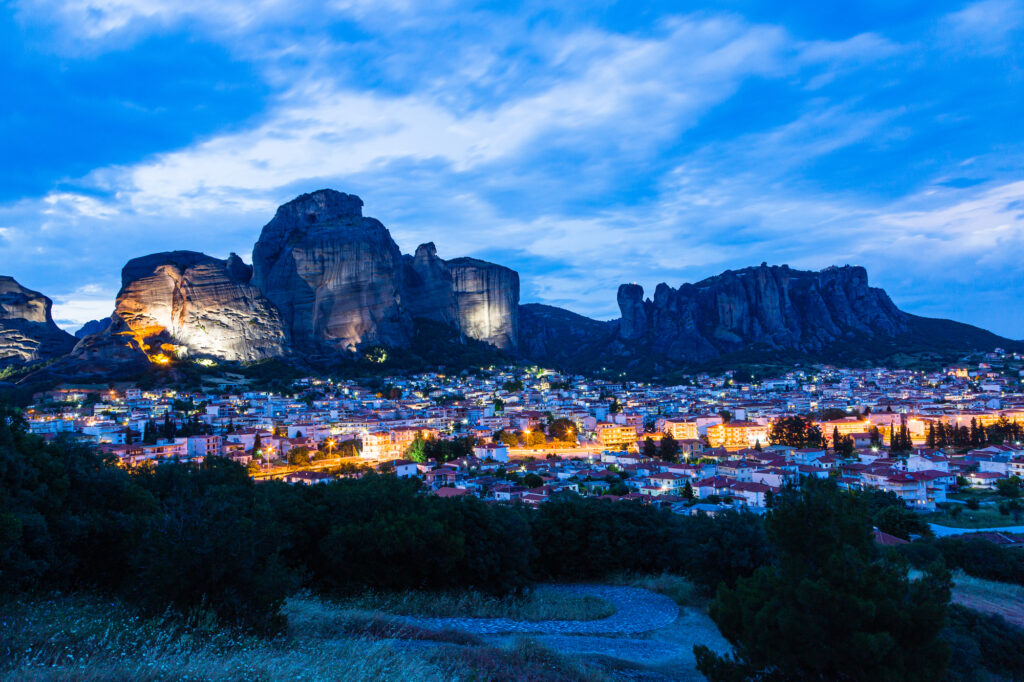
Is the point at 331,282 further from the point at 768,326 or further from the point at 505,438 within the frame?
the point at 768,326

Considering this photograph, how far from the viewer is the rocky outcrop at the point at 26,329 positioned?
83562mm

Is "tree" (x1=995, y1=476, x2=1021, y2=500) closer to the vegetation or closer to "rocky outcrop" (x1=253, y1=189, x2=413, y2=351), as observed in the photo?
the vegetation

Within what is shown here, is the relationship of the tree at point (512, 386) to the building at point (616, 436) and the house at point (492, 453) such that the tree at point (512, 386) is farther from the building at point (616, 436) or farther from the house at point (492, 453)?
the house at point (492, 453)

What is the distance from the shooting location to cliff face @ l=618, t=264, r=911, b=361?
126 m

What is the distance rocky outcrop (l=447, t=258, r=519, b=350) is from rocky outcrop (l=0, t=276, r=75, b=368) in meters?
55.8

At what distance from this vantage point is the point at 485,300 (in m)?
118

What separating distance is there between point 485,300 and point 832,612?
11163cm

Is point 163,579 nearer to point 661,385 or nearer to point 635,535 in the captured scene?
A: point 635,535

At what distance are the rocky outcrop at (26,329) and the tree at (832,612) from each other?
93.8 m

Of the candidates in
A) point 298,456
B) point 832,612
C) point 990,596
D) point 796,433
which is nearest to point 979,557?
point 990,596

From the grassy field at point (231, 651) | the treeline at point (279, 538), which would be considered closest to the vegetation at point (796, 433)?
the treeline at point (279, 538)

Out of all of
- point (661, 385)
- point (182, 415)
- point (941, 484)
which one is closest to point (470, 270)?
point (661, 385)

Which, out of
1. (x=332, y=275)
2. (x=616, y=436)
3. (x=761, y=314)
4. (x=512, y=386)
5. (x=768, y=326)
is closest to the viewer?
(x=616, y=436)

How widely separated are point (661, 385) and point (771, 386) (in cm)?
1599
